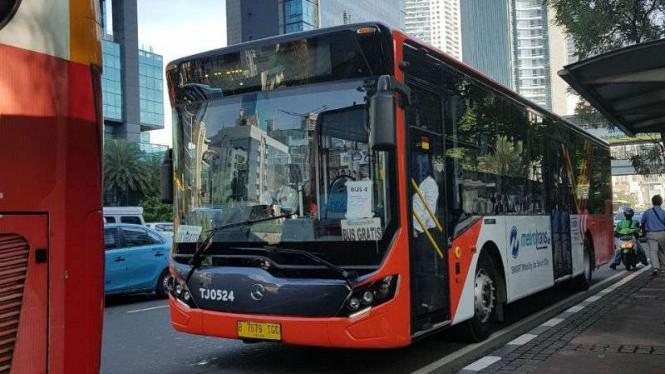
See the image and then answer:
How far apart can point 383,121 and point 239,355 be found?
11.1ft

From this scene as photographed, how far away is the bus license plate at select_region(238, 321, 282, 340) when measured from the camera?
18.5 ft

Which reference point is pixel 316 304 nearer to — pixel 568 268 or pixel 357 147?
pixel 357 147

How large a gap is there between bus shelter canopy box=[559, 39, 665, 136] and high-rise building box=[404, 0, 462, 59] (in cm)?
8363

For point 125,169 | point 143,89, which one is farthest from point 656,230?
point 143,89

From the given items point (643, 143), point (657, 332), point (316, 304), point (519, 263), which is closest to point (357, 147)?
point (316, 304)

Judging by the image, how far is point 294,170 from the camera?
5801 millimetres

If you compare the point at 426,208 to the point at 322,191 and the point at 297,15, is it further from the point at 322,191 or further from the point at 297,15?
the point at 297,15

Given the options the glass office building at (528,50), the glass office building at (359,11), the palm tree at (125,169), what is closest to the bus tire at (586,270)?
the palm tree at (125,169)

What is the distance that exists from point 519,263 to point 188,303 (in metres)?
4.58

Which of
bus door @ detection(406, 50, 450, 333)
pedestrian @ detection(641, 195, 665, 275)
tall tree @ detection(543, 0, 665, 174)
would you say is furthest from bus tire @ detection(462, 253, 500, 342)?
tall tree @ detection(543, 0, 665, 174)

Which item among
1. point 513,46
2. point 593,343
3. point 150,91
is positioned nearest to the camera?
point 593,343

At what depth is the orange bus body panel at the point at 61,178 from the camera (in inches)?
131

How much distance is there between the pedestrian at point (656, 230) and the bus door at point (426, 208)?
8371 mm

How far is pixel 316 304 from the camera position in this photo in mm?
5531
